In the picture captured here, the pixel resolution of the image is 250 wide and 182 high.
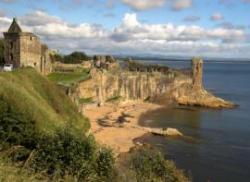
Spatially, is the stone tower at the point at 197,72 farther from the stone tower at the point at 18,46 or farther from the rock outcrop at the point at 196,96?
the stone tower at the point at 18,46

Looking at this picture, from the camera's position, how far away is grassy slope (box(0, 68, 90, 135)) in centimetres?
2517

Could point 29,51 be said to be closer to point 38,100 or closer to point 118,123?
point 118,123

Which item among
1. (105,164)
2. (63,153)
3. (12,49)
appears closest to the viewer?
(63,153)

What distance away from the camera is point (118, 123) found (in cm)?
6238

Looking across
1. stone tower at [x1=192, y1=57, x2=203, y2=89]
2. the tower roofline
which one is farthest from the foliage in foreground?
stone tower at [x1=192, y1=57, x2=203, y2=89]

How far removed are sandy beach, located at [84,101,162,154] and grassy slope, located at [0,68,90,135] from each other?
6.85m

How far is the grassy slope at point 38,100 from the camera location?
25.2 metres

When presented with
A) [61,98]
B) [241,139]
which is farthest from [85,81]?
[61,98]

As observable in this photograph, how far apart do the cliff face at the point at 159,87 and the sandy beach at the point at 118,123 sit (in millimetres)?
3234

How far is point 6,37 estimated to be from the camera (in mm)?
52594

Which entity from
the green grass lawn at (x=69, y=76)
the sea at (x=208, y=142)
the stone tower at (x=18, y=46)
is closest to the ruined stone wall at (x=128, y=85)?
the green grass lawn at (x=69, y=76)

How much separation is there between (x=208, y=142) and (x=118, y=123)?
14.9m

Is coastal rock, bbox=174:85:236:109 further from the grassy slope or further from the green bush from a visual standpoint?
the green bush

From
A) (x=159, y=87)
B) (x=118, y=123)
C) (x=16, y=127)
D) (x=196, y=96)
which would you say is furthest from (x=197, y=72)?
(x=16, y=127)
